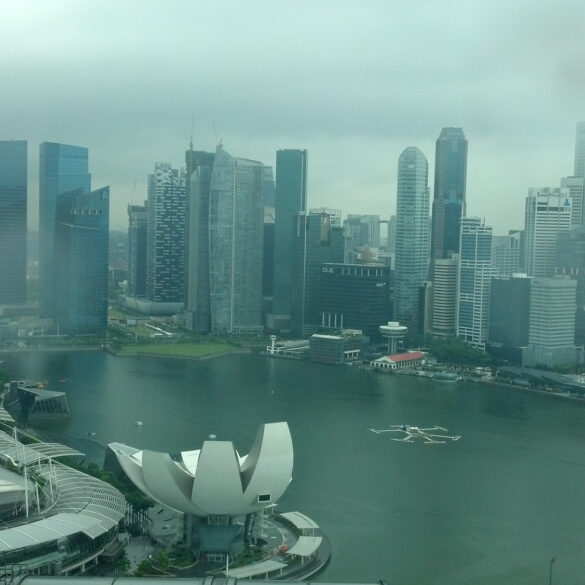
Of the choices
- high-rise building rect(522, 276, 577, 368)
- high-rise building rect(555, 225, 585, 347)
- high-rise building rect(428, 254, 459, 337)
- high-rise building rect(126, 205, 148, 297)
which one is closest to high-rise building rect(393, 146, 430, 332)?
high-rise building rect(428, 254, 459, 337)

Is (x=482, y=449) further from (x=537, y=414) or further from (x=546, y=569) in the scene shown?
(x=546, y=569)

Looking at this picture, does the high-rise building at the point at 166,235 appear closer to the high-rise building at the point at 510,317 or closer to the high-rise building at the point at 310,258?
the high-rise building at the point at 310,258

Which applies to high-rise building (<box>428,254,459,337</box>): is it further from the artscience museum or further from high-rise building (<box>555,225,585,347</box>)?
the artscience museum

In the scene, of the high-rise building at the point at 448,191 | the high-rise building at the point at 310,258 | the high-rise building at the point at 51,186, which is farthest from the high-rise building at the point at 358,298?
the high-rise building at the point at 51,186

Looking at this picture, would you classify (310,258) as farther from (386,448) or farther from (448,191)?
(386,448)

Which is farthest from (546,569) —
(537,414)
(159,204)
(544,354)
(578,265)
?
(159,204)

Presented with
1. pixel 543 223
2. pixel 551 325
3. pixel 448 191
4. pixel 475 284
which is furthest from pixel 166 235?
pixel 551 325
